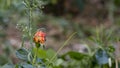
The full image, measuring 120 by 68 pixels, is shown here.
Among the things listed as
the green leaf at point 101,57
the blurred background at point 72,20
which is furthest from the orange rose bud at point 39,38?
the blurred background at point 72,20

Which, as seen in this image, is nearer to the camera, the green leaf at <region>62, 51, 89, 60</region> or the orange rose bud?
the orange rose bud

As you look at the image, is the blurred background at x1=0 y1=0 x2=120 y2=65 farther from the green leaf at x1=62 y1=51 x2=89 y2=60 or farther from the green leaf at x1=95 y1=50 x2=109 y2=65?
the green leaf at x1=95 y1=50 x2=109 y2=65

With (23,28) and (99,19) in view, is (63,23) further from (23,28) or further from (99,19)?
(23,28)

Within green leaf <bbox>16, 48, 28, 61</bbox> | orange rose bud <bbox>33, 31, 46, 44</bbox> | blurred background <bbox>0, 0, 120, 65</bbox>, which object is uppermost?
orange rose bud <bbox>33, 31, 46, 44</bbox>

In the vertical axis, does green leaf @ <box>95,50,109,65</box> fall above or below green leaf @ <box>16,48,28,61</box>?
below

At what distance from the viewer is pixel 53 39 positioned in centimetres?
311

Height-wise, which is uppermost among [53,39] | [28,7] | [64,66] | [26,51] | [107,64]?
[28,7]

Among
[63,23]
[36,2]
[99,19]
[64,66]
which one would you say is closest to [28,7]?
[36,2]

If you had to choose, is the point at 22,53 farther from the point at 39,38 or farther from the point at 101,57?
the point at 101,57

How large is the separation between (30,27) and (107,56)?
0.94 ft

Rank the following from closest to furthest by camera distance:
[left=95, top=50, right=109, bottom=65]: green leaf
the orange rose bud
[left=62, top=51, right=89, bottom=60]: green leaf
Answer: the orange rose bud, [left=95, top=50, right=109, bottom=65]: green leaf, [left=62, top=51, right=89, bottom=60]: green leaf

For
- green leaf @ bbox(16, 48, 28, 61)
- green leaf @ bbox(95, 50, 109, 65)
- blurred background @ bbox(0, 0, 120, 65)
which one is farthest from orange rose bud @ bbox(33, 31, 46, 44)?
blurred background @ bbox(0, 0, 120, 65)

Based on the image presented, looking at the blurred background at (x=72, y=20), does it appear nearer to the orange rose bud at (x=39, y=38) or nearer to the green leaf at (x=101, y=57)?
the green leaf at (x=101, y=57)

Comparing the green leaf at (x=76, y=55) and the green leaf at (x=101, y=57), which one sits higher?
the green leaf at (x=101, y=57)
